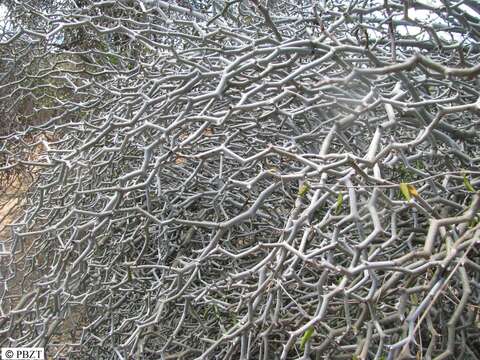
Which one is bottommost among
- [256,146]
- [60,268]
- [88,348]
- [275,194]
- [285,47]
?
[88,348]

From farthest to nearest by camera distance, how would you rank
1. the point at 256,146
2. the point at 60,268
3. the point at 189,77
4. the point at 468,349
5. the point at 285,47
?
the point at 256,146 → the point at 60,268 → the point at 189,77 → the point at 285,47 → the point at 468,349

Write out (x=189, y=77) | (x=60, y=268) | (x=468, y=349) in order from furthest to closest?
(x=60, y=268) < (x=189, y=77) < (x=468, y=349)

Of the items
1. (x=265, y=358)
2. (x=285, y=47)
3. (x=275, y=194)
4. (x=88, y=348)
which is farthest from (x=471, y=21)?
(x=88, y=348)

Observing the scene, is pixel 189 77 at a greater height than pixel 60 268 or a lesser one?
greater

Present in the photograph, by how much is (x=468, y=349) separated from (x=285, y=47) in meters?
0.98

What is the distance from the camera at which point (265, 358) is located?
1599 millimetres

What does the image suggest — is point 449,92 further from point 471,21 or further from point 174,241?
point 174,241

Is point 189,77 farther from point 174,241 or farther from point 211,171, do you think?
point 174,241

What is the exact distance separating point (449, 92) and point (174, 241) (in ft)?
4.04

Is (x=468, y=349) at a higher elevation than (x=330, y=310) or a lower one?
higher

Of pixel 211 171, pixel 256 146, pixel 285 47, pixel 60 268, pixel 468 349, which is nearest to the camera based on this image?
pixel 468 349

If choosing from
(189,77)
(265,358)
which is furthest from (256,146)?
(265,358)

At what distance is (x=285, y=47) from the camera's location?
5.42ft

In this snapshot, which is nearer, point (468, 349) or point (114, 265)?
point (468, 349)
